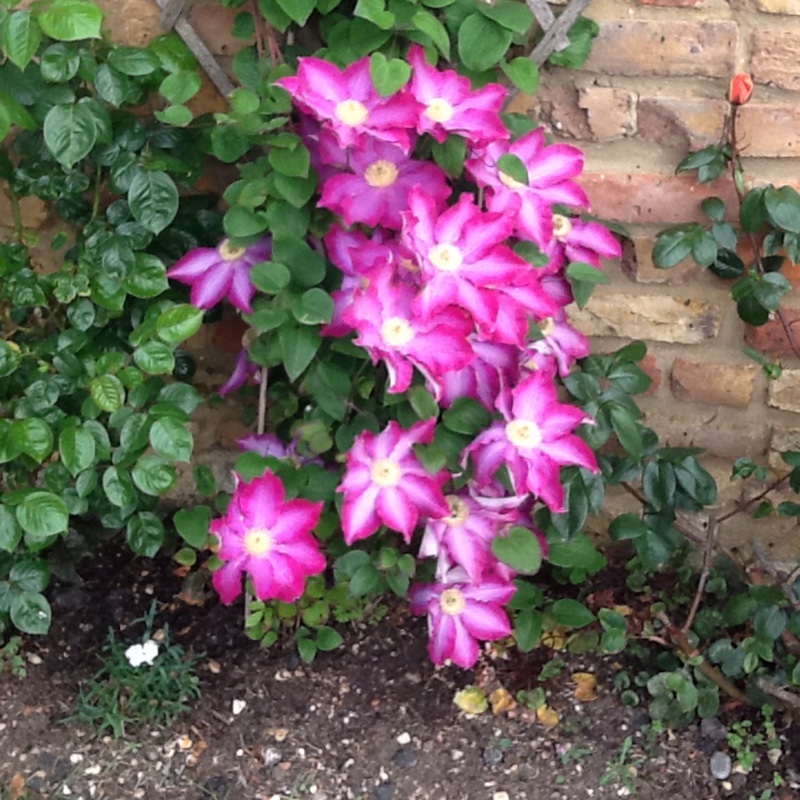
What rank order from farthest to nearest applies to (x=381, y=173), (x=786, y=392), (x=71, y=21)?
(x=786, y=392)
(x=381, y=173)
(x=71, y=21)

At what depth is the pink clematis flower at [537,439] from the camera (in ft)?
3.98

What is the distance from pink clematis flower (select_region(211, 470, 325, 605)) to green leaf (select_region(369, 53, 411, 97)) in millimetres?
483

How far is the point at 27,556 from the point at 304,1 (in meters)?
0.82

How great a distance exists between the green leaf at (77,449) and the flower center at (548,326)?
61 centimetres

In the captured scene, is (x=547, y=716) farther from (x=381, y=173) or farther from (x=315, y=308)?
(x=381, y=173)

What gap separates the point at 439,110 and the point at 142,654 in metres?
0.85

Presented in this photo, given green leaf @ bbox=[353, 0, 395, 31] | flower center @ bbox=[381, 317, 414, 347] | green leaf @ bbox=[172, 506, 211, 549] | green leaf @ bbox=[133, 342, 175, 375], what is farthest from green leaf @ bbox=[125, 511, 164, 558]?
green leaf @ bbox=[353, 0, 395, 31]

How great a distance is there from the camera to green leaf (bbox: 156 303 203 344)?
1200 millimetres

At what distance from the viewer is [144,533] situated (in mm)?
1389

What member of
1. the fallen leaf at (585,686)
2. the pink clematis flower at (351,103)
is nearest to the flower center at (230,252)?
the pink clematis flower at (351,103)

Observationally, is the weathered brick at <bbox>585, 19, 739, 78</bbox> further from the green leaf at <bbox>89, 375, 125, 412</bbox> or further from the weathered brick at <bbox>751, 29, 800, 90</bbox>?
the green leaf at <bbox>89, 375, 125, 412</bbox>

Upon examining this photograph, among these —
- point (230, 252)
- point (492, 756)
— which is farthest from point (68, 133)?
point (492, 756)

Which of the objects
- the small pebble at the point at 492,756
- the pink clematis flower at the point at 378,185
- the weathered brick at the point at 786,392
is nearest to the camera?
Answer: the pink clematis flower at the point at 378,185

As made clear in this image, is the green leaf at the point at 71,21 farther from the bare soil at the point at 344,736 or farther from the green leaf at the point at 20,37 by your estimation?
the bare soil at the point at 344,736
